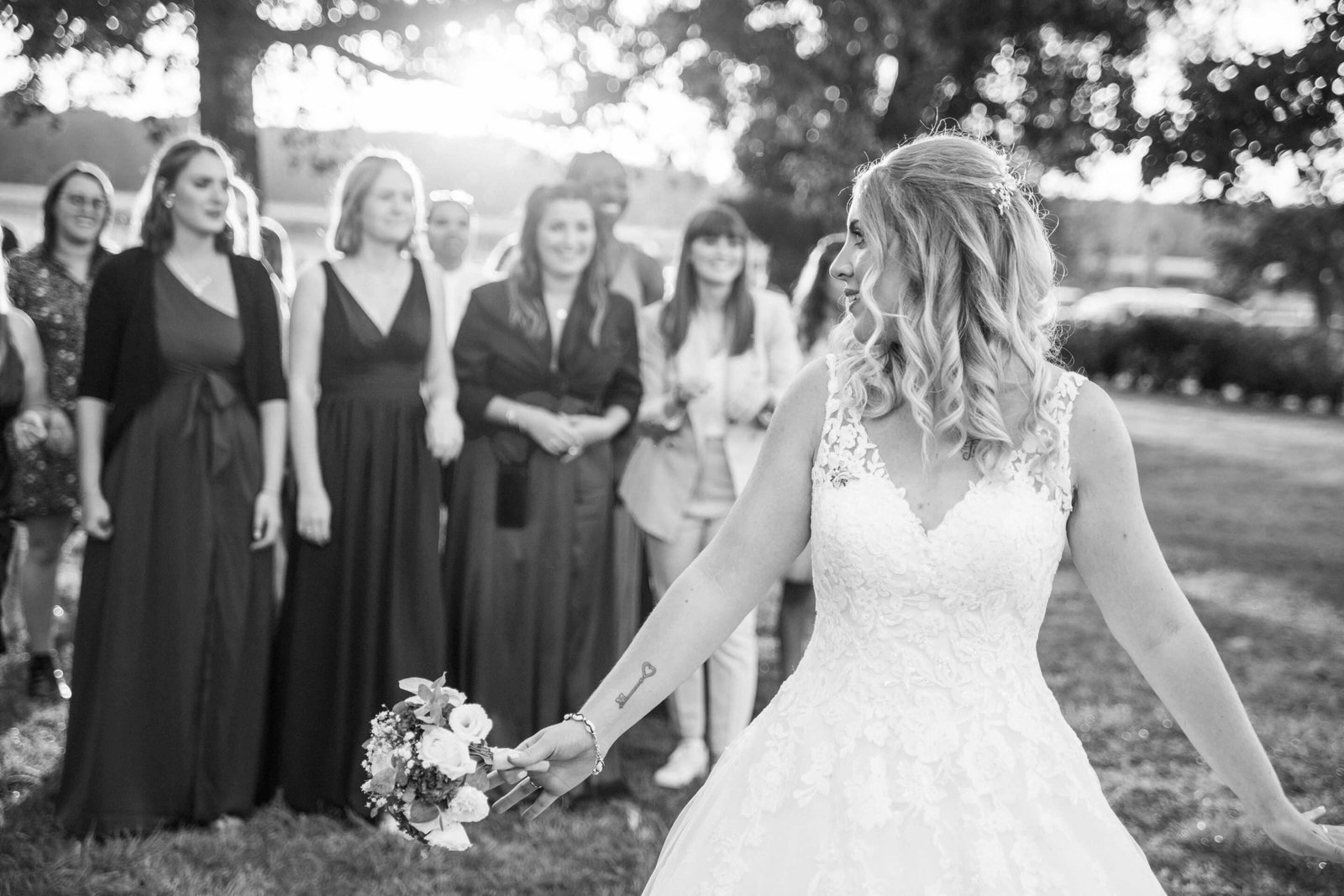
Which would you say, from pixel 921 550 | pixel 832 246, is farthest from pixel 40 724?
pixel 921 550

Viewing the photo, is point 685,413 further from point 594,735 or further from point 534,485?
point 594,735

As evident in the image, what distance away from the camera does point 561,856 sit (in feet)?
14.8

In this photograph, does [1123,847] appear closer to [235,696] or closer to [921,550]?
[921,550]

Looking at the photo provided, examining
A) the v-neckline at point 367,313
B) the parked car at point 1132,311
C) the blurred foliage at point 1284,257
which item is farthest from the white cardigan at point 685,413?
the parked car at point 1132,311

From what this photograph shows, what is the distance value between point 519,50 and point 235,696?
22.0ft

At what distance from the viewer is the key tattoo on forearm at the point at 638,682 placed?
2498 millimetres

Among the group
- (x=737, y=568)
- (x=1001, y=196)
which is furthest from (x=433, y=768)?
(x=1001, y=196)

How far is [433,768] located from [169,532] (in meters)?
2.64

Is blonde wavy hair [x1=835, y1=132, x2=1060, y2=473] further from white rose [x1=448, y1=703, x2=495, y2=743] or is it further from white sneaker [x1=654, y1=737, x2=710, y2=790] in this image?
white sneaker [x1=654, y1=737, x2=710, y2=790]

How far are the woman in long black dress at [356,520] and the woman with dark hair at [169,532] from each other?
175 millimetres

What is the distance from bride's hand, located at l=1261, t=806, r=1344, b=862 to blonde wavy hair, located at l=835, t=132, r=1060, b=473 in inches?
33.4

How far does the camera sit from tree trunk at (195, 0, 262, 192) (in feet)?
25.6

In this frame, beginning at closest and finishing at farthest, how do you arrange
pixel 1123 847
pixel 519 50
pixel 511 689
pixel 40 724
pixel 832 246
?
pixel 1123 847, pixel 511 689, pixel 40 724, pixel 832 246, pixel 519 50

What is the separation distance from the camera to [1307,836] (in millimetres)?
2355
